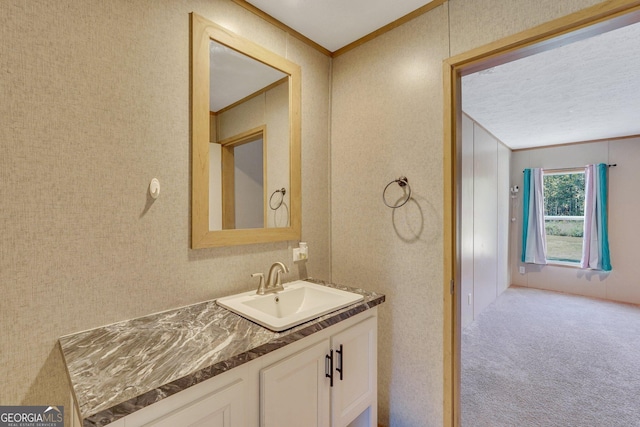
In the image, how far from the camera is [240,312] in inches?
49.6

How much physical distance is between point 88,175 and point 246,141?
758 mm

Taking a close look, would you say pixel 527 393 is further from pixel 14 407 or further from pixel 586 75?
pixel 14 407

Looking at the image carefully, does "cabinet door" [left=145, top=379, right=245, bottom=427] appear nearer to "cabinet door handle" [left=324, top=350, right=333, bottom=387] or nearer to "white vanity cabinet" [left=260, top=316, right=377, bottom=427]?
"white vanity cabinet" [left=260, top=316, right=377, bottom=427]

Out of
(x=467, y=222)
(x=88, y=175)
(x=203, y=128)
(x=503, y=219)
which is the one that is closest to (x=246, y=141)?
(x=203, y=128)

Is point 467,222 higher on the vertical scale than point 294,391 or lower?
higher

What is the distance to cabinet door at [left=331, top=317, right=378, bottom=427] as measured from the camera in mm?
1312

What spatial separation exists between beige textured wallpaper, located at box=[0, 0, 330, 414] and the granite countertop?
0.41ft

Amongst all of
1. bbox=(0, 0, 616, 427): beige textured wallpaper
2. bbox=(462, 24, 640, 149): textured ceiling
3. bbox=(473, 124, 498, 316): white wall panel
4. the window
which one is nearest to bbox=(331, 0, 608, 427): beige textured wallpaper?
bbox=(0, 0, 616, 427): beige textured wallpaper

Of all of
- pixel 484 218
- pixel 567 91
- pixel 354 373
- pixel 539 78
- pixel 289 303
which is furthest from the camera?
pixel 484 218

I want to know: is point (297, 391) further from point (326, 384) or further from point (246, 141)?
point (246, 141)

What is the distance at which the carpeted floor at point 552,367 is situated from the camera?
78.2 inches

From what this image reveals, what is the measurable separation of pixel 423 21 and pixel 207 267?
1.79 meters

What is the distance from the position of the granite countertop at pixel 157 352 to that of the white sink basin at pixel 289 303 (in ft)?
0.09

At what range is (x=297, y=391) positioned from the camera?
44.9 inches
